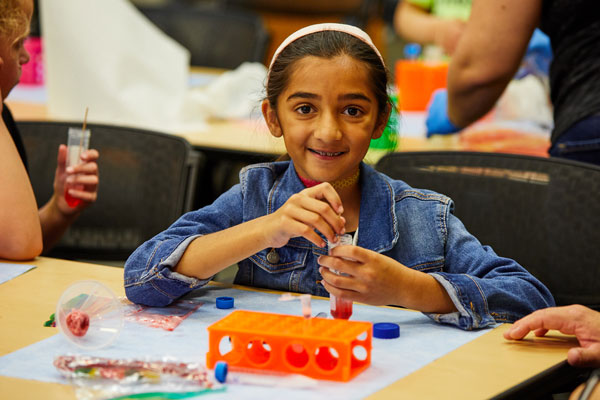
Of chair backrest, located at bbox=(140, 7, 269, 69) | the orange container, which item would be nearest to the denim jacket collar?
the orange container

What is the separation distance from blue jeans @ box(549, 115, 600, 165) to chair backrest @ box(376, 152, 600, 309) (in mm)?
181

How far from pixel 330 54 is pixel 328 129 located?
14 centimetres

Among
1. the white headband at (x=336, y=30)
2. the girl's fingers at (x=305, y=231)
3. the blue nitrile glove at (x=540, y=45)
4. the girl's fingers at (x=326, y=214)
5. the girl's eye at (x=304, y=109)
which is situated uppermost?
the blue nitrile glove at (x=540, y=45)

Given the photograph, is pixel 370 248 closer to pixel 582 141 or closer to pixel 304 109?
pixel 304 109

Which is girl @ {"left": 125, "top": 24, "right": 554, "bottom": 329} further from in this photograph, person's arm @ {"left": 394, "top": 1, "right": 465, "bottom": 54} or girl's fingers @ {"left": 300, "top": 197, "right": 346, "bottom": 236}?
person's arm @ {"left": 394, "top": 1, "right": 465, "bottom": 54}

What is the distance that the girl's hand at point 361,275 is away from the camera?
3.86 ft

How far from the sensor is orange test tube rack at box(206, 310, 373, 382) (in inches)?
39.4

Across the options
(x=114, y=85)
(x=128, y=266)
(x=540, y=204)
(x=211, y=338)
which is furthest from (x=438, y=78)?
(x=211, y=338)

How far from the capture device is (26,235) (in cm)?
156

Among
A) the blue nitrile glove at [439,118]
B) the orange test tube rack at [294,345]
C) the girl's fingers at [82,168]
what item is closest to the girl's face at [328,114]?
the orange test tube rack at [294,345]

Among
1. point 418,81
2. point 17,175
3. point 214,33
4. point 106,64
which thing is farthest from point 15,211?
point 214,33

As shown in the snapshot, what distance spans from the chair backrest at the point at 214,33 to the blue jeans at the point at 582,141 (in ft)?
7.23

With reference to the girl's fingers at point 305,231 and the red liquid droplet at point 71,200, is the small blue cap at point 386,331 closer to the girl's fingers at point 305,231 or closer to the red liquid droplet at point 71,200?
the girl's fingers at point 305,231

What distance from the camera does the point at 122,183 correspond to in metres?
2.12
